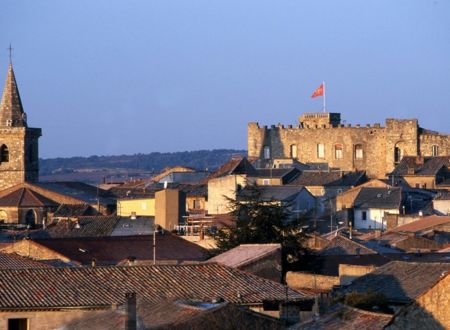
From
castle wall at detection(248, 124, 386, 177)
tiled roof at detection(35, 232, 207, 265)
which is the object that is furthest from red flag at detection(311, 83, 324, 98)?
tiled roof at detection(35, 232, 207, 265)

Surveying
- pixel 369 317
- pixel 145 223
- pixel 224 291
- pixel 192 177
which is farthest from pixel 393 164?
pixel 369 317

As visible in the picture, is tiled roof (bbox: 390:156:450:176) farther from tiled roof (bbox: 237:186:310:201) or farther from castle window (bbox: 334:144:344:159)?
tiled roof (bbox: 237:186:310:201)

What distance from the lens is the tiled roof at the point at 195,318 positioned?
88.5 feet

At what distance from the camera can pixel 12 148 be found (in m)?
102

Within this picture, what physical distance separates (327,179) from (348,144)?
58.3 feet

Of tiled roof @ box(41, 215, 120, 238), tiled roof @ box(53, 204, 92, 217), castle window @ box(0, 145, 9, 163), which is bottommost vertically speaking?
tiled roof @ box(41, 215, 120, 238)

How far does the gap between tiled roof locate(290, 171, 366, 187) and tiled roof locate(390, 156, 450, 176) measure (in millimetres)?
2031

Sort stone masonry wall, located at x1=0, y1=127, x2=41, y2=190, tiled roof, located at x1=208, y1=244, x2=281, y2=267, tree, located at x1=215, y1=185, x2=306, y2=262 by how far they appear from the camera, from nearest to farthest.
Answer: tiled roof, located at x1=208, y1=244, x2=281, y2=267 < tree, located at x1=215, y1=185, x2=306, y2=262 < stone masonry wall, located at x1=0, y1=127, x2=41, y2=190

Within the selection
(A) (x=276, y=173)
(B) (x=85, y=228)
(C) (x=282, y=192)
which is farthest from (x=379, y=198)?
(B) (x=85, y=228)

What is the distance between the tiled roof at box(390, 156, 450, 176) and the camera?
316ft

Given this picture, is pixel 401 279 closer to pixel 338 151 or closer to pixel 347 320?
pixel 347 320

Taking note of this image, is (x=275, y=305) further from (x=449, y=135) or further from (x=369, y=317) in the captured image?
(x=449, y=135)

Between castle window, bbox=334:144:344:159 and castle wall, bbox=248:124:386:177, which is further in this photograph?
castle window, bbox=334:144:344:159

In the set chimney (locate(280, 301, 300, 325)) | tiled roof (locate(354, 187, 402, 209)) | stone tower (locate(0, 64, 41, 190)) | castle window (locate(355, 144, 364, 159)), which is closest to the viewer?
chimney (locate(280, 301, 300, 325))
